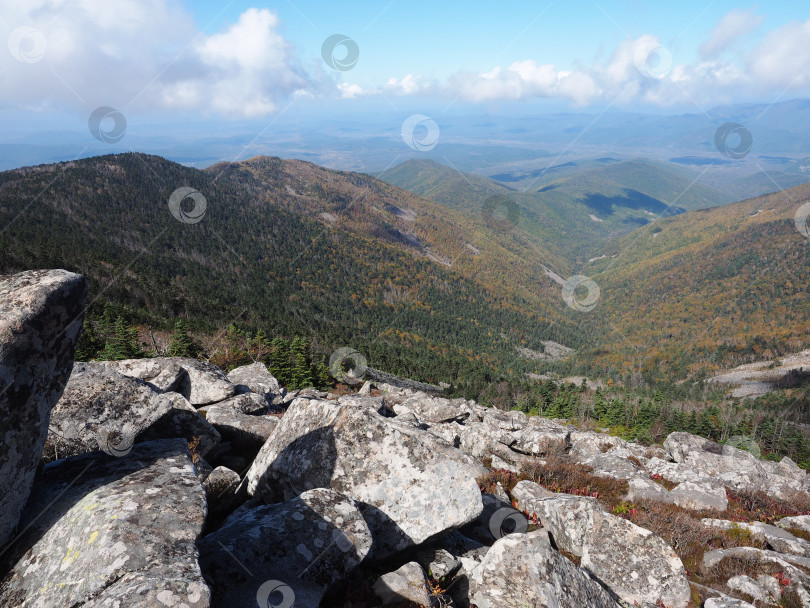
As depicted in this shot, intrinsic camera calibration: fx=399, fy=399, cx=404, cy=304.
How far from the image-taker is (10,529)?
17.5ft

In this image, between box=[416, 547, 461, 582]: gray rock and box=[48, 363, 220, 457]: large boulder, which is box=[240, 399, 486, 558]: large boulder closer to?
box=[416, 547, 461, 582]: gray rock

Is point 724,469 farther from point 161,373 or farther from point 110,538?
point 161,373

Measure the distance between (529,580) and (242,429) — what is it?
9.91 metres

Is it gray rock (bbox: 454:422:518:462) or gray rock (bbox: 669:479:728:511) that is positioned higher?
gray rock (bbox: 669:479:728:511)

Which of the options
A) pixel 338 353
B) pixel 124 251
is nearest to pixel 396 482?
pixel 338 353

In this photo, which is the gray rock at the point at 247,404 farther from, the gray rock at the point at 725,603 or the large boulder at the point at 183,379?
the gray rock at the point at 725,603

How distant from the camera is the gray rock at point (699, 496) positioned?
14.7 meters

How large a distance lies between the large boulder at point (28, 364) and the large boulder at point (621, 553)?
399 inches

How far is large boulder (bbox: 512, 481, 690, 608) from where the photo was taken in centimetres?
825

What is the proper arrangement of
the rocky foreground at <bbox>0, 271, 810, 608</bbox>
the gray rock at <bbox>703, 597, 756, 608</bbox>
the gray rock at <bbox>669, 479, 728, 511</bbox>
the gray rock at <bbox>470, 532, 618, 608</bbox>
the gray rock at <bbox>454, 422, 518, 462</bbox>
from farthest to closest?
the gray rock at <bbox>454, 422, 518, 462</bbox> → the gray rock at <bbox>669, 479, 728, 511</bbox> → the gray rock at <bbox>703, 597, 756, 608</bbox> → the gray rock at <bbox>470, 532, 618, 608</bbox> → the rocky foreground at <bbox>0, 271, 810, 608</bbox>

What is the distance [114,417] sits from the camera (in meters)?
9.80

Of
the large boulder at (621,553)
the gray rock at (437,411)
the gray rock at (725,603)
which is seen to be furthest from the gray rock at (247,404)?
the gray rock at (725,603)

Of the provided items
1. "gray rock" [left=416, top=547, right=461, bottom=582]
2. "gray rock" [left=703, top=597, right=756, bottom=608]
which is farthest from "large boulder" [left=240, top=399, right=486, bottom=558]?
"gray rock" [left=703, top=597, right=756, bottom=608]

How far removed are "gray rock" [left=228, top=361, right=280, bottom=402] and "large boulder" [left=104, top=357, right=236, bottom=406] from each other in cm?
404
